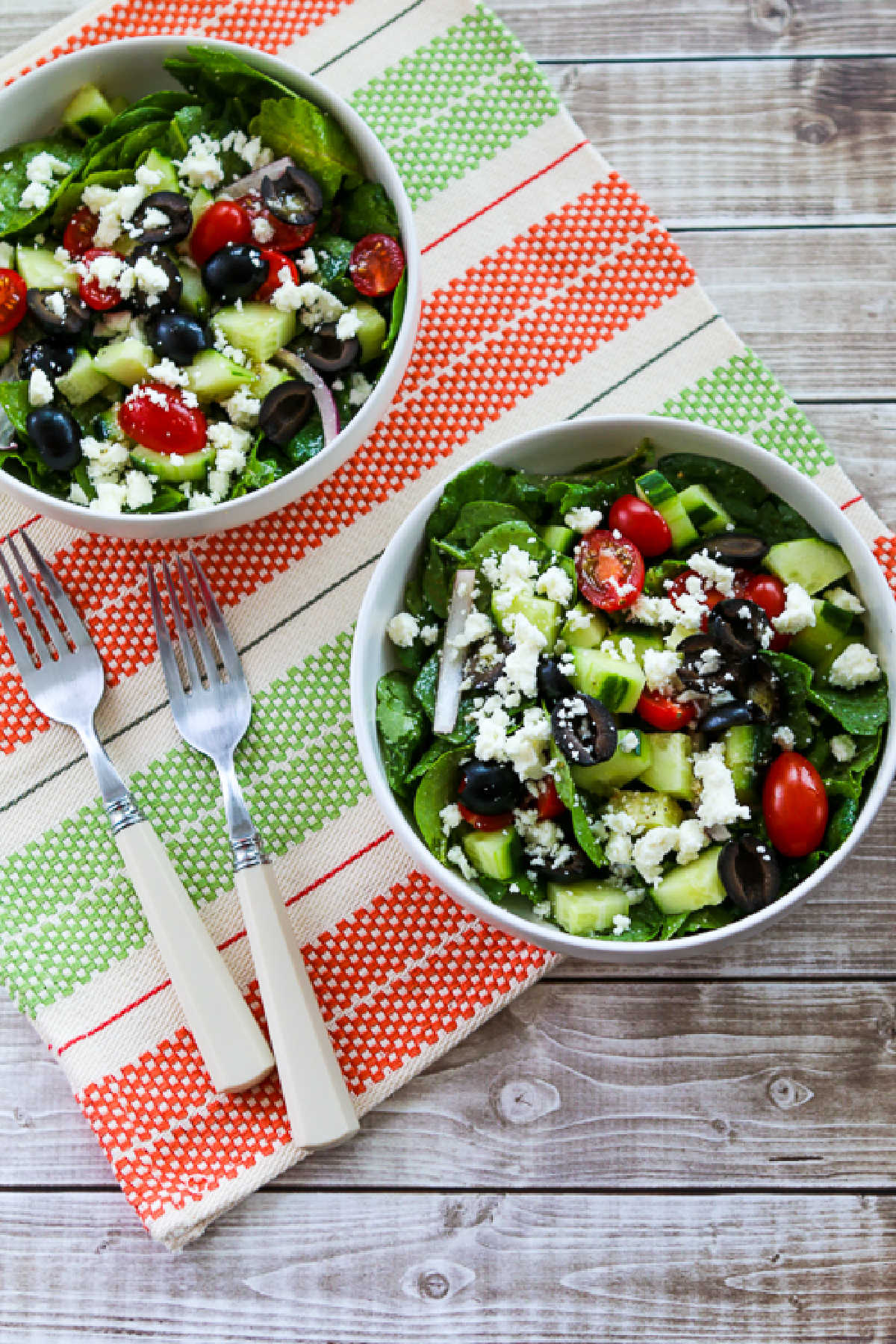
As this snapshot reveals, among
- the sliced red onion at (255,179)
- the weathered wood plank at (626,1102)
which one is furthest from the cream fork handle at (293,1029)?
the sliced red onion at (255,179)

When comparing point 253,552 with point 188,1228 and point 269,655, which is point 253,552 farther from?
point 188,1228

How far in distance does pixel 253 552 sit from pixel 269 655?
187 millimetres

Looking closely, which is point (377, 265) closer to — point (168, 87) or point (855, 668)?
point (168, 87)

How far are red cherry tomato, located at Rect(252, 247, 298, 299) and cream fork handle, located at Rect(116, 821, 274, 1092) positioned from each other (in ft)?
2.97

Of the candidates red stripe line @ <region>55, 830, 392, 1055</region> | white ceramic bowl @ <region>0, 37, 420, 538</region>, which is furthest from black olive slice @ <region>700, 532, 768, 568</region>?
red stripe line @ <region>55, 830, 392, 1055</region>

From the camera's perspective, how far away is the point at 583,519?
1.84 m

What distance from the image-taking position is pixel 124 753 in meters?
2.08

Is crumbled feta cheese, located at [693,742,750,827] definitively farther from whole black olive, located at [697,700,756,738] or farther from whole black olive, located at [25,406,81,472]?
whole black olive, located at [25,406,81,472]

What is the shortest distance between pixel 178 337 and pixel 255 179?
0.33 m

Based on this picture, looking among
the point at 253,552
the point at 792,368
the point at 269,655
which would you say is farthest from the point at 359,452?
the point at 792,368

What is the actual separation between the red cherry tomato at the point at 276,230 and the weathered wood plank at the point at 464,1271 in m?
1.62

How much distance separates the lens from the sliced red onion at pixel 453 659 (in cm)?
182

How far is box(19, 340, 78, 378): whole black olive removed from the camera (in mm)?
1916

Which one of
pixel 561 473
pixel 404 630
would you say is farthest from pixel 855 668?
pixel 404 630
